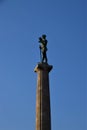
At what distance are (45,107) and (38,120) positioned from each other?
3.07 feet

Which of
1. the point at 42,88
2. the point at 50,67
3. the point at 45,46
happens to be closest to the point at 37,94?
the point at 42,88

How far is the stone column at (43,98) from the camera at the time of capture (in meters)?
21.9

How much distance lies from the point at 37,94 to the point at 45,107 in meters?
1.12

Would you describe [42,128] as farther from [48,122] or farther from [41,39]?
[41,39]

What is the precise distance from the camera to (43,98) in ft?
73.5

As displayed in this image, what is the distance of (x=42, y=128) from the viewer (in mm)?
21750

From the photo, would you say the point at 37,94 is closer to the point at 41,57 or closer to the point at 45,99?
the point at 45,99

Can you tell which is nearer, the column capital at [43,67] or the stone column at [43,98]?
the stone column at [43,98]

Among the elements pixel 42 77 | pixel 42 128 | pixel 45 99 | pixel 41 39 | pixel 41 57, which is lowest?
pixel 42 128

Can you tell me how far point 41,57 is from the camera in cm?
2414

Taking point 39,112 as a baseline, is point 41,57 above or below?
above

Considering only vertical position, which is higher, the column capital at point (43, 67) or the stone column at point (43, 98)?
the column capital at point (43, 67)

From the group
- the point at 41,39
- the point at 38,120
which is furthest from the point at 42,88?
the point at 41,39

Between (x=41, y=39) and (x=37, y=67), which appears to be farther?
(x=41, y=39)
